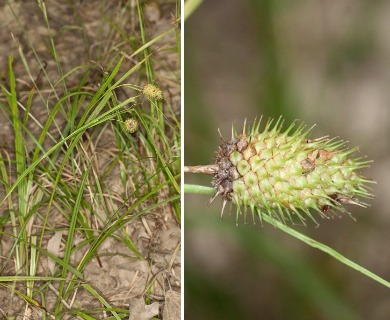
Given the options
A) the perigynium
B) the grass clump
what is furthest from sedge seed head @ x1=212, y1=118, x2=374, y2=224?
the grass clump

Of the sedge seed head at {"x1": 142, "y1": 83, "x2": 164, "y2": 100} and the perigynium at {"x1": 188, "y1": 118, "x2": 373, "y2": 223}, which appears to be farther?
the sedge seed head at {"x1": 142, "y1": 83, "x2": 164, "y2": 100}

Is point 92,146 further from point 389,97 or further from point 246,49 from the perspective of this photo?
point 389,97

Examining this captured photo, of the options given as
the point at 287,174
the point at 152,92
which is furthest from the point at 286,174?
the point at 152,92

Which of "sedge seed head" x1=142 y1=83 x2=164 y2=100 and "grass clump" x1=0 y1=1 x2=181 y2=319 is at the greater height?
"sedge seed head" x1=142 y1=83 x2=164 y2=100

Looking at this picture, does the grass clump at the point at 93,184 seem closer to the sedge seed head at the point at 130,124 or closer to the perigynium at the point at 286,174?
the sedge seed head at the point at 130,124

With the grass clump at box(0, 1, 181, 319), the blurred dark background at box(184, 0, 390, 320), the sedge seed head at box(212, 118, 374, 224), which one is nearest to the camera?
the sedge seed head at box(212, 118, 374, 224)

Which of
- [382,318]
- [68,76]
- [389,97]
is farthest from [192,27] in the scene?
[382,318]

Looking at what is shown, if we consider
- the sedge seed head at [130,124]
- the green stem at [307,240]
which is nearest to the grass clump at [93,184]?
the sedge seed head at [130,124]

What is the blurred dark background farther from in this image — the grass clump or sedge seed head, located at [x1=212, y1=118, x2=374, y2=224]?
sedge seed head, located at [x1=212, y1=118, x2=374, y2=224]
